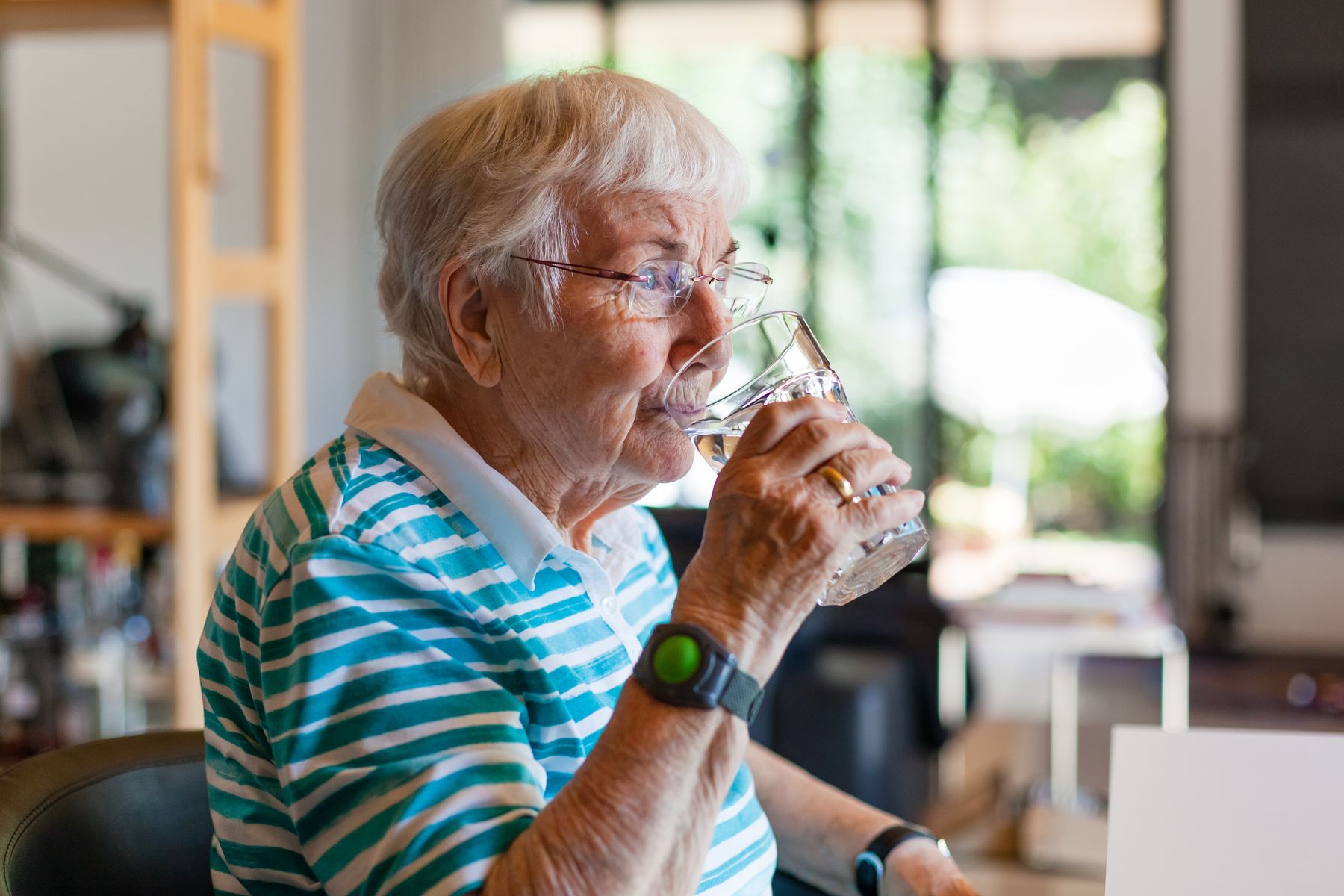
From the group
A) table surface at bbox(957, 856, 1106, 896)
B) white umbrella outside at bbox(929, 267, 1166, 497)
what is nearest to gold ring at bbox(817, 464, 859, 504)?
table surface at bbox(957, 856, 1106, 896)

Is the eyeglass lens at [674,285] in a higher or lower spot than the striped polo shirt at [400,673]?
higher

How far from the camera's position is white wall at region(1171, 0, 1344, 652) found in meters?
5.69

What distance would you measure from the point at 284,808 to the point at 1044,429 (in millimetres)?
5316

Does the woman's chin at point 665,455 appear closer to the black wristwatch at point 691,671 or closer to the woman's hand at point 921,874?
the black wristwatch at point 691,671

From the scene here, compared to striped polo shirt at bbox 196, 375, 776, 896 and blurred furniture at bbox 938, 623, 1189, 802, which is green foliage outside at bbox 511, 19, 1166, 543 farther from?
striped polo shirt at bbox 196, 375, 776, 896

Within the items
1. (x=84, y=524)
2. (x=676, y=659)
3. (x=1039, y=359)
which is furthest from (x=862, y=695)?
(x=1039, y=359)

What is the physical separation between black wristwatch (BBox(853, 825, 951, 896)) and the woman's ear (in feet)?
1.90

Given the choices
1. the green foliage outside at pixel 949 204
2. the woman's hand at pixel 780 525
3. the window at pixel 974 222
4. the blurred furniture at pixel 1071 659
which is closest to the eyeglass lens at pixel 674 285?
the woman's hand at pixel 780 525

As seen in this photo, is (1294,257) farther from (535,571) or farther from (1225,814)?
(535,571)

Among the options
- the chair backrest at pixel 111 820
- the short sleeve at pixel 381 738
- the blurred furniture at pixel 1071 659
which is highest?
the short sleeve at pixel 381 738

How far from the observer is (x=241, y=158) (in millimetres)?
4496

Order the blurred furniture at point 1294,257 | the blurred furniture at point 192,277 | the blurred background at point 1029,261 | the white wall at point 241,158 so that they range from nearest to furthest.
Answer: the blurred furniture at point 192,277 < the white wall at point 241,158 < the blurred background at point 1029,261 < the blurred furniture at point 1294,257

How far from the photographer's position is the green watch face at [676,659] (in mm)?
857

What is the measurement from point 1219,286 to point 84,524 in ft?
15.8
